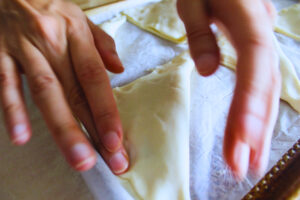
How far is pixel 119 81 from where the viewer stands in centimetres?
71

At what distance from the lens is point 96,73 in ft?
1.36

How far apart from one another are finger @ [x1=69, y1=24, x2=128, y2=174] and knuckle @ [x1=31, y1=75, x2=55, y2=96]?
5 centimetres

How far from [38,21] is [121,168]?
1.05 ft

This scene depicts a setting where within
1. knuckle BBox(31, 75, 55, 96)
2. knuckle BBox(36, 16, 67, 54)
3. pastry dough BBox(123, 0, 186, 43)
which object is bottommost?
pastry dough BBox(123, 0, 186, 43)

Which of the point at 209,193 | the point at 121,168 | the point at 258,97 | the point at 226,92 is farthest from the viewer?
the point at 226,92

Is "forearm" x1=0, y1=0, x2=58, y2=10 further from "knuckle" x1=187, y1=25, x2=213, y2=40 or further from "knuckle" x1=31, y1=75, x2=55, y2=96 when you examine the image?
"knuckle" x1=187, y1=25, x2=213, y2=40

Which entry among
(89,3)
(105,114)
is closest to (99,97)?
(105,114)

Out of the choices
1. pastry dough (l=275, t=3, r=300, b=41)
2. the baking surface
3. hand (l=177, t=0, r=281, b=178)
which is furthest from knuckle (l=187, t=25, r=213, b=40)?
pastry dough (l=275, t=3, r=300, b=41)

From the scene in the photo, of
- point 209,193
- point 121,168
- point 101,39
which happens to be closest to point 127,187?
point 121,168

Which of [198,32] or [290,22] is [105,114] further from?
[290,22]

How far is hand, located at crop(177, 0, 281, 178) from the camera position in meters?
0.26

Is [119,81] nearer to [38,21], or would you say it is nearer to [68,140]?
[38,21]

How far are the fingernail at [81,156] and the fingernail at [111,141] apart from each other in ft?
0.14

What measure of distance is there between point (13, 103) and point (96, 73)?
129 millimetres
